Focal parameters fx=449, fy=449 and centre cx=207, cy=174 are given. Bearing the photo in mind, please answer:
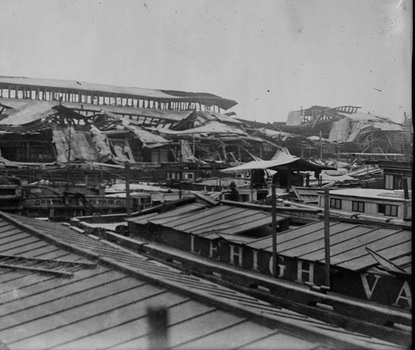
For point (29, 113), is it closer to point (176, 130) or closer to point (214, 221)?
point (176, 130)

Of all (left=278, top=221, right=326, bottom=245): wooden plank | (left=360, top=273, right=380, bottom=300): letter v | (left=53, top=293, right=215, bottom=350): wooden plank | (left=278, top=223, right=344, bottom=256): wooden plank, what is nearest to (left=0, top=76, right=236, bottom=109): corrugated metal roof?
(left=278, top=221, right=326, bottom=245): wooden plank

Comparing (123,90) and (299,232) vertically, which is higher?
(123,90)

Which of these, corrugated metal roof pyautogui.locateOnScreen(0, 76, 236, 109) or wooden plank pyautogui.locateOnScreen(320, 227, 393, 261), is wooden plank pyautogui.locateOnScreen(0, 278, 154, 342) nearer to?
wooden plank pyautogui.locateOnScreen(320, 227, 393, 261)

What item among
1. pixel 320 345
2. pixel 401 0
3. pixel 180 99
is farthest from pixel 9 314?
pixel 180 99

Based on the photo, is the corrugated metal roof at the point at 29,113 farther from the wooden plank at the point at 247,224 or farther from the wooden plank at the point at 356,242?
the wooden plank at the point at 356,242

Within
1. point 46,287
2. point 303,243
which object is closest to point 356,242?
point 303,243

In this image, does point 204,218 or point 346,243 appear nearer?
point 346,243
